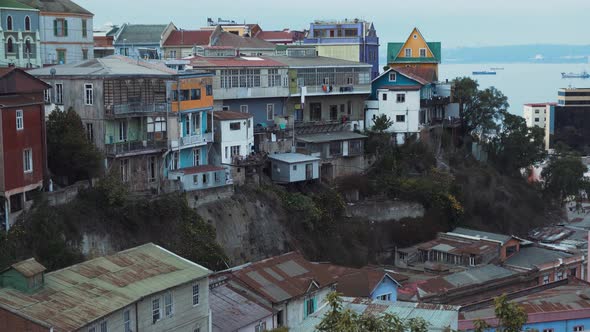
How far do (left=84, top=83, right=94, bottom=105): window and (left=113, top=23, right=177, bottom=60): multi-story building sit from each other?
22947 millimetres

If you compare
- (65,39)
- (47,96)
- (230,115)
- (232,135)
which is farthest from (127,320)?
(65,39)

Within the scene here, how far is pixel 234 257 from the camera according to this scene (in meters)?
39.6

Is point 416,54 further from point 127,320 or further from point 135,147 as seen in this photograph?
point 127,320

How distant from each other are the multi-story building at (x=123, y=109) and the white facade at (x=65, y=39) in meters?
9.37


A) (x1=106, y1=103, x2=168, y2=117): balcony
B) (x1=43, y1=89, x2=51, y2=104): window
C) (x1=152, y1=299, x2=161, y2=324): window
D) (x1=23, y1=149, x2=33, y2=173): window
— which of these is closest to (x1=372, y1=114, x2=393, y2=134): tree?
(x1=106, y1=103, x2=168, y2=117): balcony

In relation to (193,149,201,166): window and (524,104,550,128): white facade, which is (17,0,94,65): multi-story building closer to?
(193,149,201,166): window

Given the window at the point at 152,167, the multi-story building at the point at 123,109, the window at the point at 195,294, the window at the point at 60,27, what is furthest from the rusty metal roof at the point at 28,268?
the window at the point at 60,27

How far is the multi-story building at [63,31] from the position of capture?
4938 centimetres

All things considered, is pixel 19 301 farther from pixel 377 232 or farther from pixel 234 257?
pixel 377 232

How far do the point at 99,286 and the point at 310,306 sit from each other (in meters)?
9.03

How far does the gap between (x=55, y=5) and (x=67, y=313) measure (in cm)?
2963

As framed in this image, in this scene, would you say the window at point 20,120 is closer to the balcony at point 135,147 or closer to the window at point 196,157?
the balcony at point 135,147

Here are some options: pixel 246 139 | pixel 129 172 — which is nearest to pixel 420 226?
pixel 246 139

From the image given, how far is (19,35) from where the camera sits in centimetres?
4706
